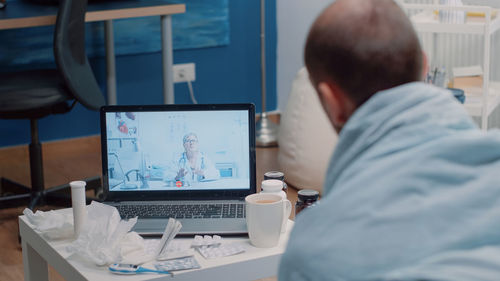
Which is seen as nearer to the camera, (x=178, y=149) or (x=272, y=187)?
(x=272, y=187)

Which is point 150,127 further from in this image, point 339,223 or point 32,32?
point 32,32

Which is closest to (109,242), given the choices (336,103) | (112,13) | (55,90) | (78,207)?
(78,207)

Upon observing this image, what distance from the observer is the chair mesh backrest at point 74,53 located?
2.87 m

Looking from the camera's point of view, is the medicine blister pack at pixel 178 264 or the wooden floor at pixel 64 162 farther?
the wooden floor at pixel 64 162

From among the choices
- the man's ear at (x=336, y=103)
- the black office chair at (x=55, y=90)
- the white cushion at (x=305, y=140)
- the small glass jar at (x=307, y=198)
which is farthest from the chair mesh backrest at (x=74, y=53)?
the man's ear at (x=336, y=103)

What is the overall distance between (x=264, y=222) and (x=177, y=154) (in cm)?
36

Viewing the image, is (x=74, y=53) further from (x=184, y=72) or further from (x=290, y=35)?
(x=290, y=35)

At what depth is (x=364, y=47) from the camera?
0.88 meters

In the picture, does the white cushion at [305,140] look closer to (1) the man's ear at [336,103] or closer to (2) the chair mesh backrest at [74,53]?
(2) the chair mesh backrest at [74,53]

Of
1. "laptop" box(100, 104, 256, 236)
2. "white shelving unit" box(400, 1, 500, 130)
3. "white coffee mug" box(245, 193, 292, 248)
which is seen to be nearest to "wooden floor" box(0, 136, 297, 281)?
"white shelving unit" box(400, 1, 500, 130)

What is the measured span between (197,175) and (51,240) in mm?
368

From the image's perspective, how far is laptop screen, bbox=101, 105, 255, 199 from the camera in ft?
5.96

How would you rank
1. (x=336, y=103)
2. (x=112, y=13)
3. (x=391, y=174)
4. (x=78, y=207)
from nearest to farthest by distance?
(x=391, y=174), (x=336, y=103), (x=78, y=207), (x=112, y=13)

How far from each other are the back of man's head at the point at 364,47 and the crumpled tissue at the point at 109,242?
0.73 meters
